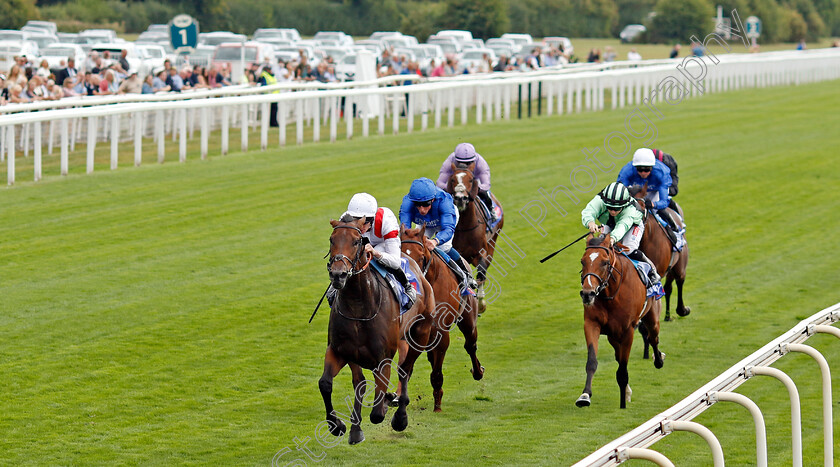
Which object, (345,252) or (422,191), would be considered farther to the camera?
(422,191)

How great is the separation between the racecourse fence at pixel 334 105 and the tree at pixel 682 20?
1090cm

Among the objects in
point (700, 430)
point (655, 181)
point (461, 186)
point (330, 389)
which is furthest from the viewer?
point (655, 181)

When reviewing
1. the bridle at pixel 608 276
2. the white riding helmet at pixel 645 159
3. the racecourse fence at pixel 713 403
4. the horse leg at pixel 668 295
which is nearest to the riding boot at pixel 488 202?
the white riding helmet at pixel 645 159

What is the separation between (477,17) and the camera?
202 feet

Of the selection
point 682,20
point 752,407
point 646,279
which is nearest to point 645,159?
point 646,279

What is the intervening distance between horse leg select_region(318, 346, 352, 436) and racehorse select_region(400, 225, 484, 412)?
3.76 feet

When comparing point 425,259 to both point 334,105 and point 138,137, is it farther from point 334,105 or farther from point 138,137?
point 334,105

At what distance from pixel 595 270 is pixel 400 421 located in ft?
5.40

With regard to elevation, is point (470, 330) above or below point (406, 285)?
below

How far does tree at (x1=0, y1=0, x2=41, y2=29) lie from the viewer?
52906 millimetres

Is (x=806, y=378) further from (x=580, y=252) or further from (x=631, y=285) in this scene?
(x=580, y=252)

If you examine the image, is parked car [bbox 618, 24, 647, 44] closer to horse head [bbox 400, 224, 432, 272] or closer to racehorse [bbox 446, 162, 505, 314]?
racehorse [bbox 446, 162, 505, 314]

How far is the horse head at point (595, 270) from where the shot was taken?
7.57 m

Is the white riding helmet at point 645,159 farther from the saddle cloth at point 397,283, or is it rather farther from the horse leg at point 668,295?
the saddle cloth at point 397,283
